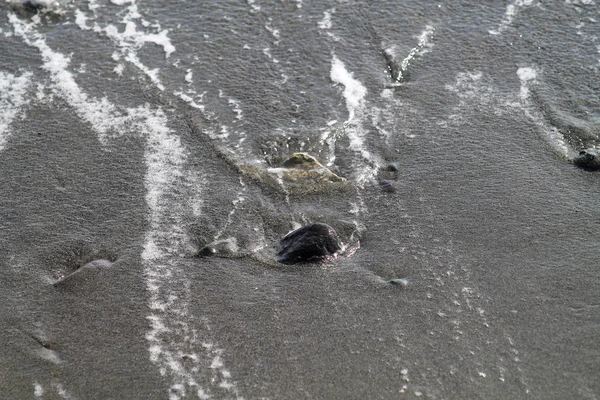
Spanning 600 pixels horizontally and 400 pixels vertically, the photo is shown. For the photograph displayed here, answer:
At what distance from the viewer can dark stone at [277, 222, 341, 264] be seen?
7.23 meters

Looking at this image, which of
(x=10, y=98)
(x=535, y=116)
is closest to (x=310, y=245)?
(x=535, y=116)

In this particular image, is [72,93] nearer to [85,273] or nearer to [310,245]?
[85,273]

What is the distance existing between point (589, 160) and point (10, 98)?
7.45m

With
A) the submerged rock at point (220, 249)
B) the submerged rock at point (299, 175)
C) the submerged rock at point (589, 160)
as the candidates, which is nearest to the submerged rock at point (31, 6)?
the submerged rock at point (299, 175)

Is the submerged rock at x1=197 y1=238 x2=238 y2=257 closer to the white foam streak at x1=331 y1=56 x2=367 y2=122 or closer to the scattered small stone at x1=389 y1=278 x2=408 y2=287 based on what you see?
the scattered small stone at x1=389 y1=278 x2=408 y2=287

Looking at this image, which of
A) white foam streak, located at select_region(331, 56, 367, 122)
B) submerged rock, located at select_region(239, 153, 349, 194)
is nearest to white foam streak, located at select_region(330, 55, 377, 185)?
white foam streak, located at select_region(331, 56, 367, 122)

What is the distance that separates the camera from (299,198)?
26.5 ft

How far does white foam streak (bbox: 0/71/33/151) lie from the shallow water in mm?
49

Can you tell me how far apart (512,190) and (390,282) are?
2.09 meters

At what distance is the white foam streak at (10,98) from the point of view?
9067 millimetres

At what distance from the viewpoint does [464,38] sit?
10.7 m

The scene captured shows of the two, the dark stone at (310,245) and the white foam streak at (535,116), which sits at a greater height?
the white foam streak at (535,116)

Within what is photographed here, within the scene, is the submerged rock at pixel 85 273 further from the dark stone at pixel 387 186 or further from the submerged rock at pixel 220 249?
the dark stone at pixel 387 186

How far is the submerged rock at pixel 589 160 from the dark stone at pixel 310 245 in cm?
324
